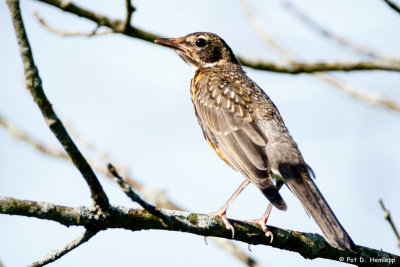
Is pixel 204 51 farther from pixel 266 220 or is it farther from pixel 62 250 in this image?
pixel 62 250

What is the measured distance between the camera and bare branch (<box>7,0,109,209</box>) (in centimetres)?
284

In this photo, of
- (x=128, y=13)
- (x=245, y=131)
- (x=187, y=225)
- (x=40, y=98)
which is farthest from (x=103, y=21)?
(x=40, y=98)

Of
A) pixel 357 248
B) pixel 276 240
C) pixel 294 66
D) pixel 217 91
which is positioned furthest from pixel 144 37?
pixel 357 248

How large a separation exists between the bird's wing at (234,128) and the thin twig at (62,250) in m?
1.94

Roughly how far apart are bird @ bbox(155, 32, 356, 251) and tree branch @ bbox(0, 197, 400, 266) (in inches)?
5.0

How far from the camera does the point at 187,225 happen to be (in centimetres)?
387

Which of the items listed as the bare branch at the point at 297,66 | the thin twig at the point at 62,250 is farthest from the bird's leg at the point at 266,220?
the thin twig at the point at 62,250

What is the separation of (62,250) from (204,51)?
4.72 meters

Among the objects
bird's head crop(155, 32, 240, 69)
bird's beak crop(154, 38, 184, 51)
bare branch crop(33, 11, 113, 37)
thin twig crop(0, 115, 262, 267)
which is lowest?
thin twig crop(0, 115, 262, 267)

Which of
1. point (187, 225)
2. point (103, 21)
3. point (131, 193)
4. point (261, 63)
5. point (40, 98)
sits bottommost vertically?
point (187, 225)

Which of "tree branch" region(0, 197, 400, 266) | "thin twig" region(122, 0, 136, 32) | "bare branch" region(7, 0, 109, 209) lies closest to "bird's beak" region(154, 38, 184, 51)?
"thin twig" region(122, 0, 136, 32)

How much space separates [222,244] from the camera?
5.86 metres

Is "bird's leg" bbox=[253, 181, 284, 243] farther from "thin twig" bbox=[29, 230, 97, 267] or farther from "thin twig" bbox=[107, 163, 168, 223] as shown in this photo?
"thin twig" bbox=[29, 230, 97, 267]

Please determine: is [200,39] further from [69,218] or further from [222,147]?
[69,218]
